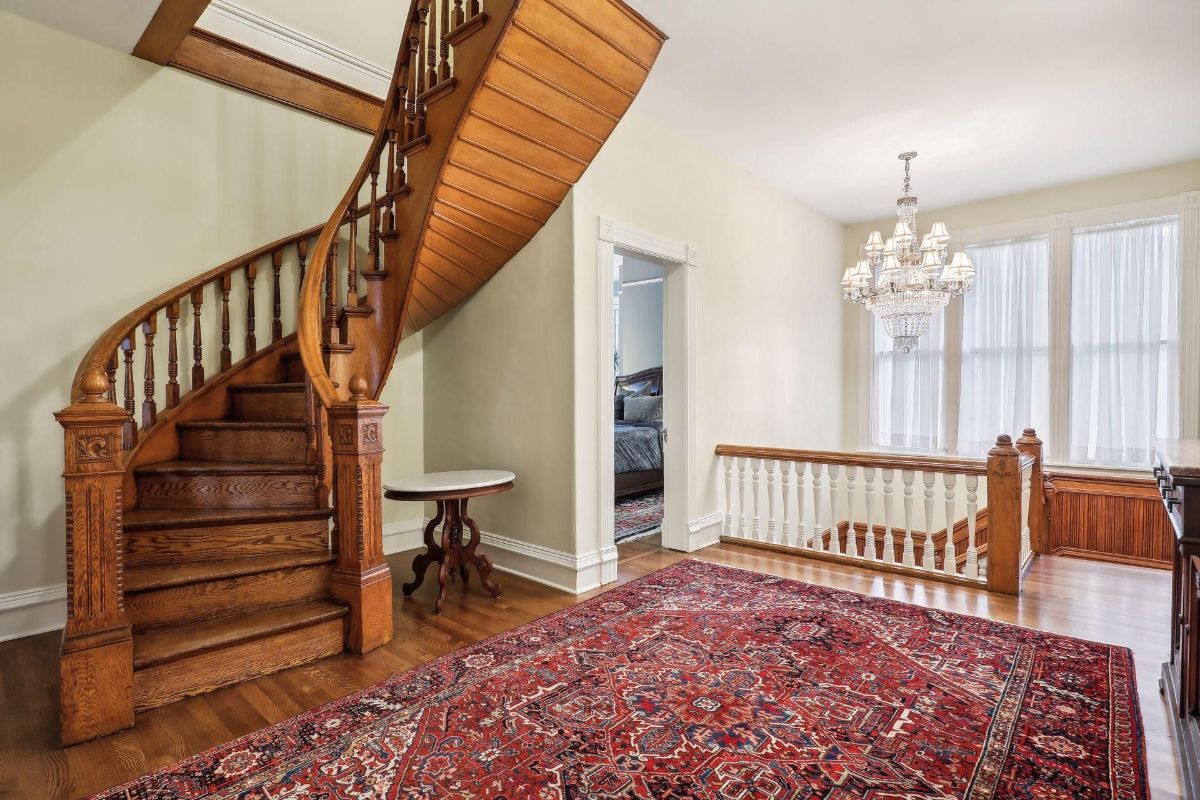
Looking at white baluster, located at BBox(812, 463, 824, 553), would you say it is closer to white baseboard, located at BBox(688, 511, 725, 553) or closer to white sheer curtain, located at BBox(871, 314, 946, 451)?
white baseboard, located at BBox(688, 511, 725, 553)

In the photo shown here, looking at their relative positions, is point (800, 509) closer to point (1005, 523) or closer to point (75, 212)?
point (1005, 523)

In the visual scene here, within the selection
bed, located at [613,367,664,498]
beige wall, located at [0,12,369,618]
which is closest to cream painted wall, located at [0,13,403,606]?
beige wall, located at [0,12,369,618]

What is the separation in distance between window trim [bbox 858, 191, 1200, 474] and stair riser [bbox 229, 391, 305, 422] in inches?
213

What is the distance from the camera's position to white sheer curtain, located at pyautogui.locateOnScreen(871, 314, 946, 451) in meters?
5.90

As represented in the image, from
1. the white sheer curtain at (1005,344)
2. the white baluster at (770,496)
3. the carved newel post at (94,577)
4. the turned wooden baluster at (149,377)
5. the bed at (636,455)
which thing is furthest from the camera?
the bed at (636,455)

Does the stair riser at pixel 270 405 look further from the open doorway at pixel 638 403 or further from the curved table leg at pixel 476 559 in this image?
the open doorway at pixel 638 403

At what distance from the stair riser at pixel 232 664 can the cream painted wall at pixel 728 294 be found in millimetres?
1422

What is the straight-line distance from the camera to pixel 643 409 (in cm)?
718

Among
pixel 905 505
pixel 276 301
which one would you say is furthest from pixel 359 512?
pixel 905 505

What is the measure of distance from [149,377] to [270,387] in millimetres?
530

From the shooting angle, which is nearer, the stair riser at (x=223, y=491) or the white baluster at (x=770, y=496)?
the stair riser at (x=223, y=491)

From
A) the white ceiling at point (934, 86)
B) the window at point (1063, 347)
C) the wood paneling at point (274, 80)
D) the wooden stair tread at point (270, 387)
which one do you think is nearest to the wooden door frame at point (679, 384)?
the white ceiling at point (934, 86)

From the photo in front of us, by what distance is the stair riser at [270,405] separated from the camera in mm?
3191

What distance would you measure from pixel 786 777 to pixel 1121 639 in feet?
6.69
